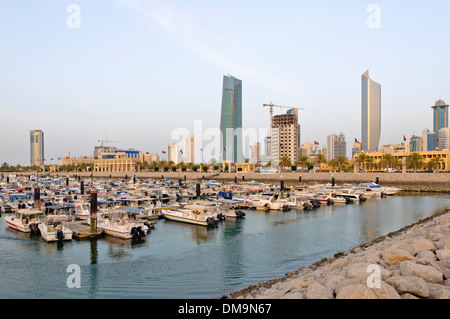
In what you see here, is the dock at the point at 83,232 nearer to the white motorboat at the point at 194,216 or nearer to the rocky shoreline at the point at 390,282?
the white motorboat at the point at 194,216

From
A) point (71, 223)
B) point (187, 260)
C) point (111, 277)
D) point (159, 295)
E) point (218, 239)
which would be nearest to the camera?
point (159, 295)

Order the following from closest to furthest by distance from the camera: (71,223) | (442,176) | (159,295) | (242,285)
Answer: (159,295)
(242,285)
(71,223)
(442,176)

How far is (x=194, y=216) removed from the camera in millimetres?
38688

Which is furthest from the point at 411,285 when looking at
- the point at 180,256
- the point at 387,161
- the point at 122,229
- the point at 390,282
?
the point at 387,161

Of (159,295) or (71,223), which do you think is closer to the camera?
(159,295)

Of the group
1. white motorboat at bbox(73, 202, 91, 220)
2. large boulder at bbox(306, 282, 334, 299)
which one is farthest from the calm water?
large boulder at bbox(306, 282, 334, 299)

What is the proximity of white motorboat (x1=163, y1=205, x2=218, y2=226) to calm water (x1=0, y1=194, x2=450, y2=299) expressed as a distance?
2.98 ft

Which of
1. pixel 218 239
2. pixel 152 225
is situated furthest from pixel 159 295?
pixel 152 225

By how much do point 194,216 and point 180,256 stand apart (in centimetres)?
1297

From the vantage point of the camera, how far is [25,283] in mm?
20016

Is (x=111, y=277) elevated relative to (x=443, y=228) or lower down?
lower down

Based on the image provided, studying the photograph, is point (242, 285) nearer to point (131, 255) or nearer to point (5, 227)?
point (131, 255)

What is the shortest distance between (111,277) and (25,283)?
4797 mm

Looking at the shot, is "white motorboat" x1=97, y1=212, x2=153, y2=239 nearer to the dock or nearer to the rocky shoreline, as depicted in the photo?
the dock
